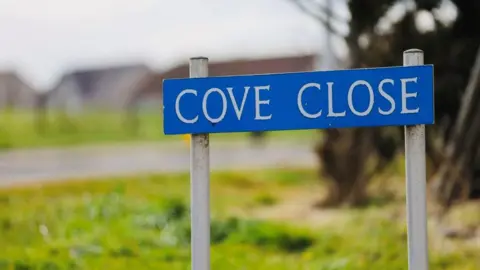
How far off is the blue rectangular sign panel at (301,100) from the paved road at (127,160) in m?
8.31

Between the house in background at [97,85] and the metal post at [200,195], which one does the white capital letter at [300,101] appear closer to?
the metal post at [200,195]

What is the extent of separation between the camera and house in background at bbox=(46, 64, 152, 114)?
30516 mm

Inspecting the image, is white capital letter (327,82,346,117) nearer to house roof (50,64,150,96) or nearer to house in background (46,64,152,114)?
house in background (46,64,152,114)

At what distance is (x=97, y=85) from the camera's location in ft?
105

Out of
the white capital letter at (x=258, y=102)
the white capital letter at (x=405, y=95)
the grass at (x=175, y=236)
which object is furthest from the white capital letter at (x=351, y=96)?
the grass at (x=175, y=236)

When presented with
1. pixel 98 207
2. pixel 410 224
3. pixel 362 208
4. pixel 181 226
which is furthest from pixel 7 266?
pixel 362 208

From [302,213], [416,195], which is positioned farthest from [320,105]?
[302,213]

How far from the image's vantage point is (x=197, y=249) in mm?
3000

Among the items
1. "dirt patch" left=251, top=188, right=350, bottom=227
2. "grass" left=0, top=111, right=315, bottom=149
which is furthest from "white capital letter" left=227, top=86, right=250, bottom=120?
"grass" left=0, top=111, right=315, bottom=149

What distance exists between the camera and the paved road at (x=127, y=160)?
12203 millimetres

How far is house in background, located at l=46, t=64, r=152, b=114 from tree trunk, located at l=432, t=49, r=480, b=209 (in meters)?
23.8

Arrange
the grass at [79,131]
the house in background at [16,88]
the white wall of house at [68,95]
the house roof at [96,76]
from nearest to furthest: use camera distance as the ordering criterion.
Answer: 1. the grass at [79,131]
2. the house in background at [16,88]
3. the white wall of house at [68,95]
4. the house roof at [96,76]

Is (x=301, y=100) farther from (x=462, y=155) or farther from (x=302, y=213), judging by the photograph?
(x=302, y=213)

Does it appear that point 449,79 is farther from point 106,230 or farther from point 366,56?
point 106,230
